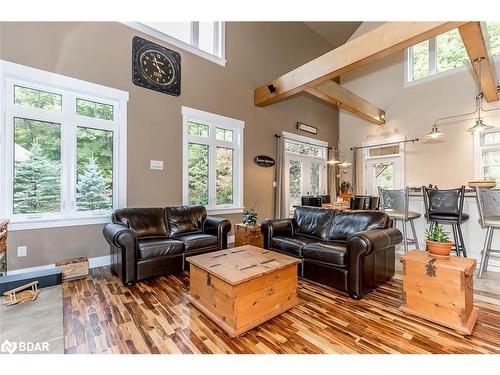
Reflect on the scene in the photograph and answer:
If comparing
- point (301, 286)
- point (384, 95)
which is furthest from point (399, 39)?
point (384, 95)

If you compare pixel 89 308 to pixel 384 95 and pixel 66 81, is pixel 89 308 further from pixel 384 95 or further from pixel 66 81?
pixel 384 95

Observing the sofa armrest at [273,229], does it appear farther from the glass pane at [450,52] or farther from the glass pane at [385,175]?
the glass pane at [450,52]

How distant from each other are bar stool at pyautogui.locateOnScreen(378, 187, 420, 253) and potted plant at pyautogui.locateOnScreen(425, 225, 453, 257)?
1.55 metres

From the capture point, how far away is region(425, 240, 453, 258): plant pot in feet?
7.05

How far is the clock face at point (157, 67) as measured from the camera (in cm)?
400

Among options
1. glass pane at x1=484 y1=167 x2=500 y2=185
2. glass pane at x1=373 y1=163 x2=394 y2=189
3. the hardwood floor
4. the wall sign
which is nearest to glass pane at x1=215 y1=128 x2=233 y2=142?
the wall sign

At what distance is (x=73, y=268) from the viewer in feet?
10.1

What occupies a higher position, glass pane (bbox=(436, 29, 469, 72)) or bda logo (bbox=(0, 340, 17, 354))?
glass pane (bbox=(436, 29, 469, 72))

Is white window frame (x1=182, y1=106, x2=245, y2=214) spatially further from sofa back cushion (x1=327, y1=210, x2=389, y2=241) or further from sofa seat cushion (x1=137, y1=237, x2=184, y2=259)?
sofa back cushion (x1=327, y1=210, x2=389, y2=241)

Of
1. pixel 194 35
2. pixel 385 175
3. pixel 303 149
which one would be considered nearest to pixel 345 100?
pixel 303 149

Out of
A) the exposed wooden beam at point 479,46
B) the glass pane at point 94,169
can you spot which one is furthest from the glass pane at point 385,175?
the glass pane at point 94,169

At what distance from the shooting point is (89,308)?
2318 millimetres

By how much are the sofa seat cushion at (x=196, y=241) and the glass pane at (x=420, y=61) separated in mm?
6537
